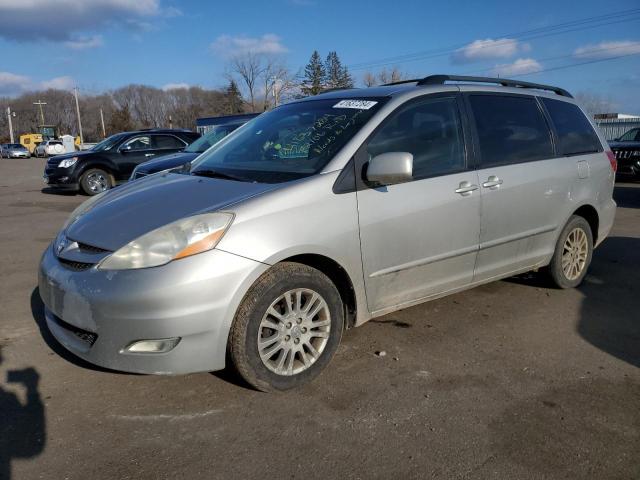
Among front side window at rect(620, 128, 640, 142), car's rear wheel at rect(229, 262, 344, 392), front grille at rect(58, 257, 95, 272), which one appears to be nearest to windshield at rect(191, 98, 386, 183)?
car's rear wheel at rect(229, 262, 344, 392)

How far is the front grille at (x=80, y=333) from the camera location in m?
2.78

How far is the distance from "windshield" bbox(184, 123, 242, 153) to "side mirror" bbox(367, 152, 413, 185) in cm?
575

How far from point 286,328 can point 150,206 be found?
109cm

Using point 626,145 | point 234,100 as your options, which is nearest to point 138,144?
point 626,145

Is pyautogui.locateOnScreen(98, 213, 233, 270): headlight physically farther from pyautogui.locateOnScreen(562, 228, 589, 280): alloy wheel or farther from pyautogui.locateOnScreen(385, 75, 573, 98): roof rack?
pyautogui.locateOnScreen(562, 228, 589, 280): alloy wheel

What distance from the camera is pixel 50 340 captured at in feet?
12.2

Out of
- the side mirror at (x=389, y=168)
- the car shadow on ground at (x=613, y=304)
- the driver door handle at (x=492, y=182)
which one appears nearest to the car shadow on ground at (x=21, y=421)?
the side mirror at (x=389, y=168)

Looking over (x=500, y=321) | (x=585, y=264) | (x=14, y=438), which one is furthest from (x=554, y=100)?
(x=14, y=438)

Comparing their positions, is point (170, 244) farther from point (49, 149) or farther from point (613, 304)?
point (49, 149)

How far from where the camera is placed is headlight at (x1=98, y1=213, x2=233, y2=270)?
266 centimetres

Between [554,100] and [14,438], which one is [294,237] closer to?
[14,438]

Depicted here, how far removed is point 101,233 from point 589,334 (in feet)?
11.5

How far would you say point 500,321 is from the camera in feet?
13.6

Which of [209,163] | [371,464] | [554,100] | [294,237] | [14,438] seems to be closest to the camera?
[371,464]
